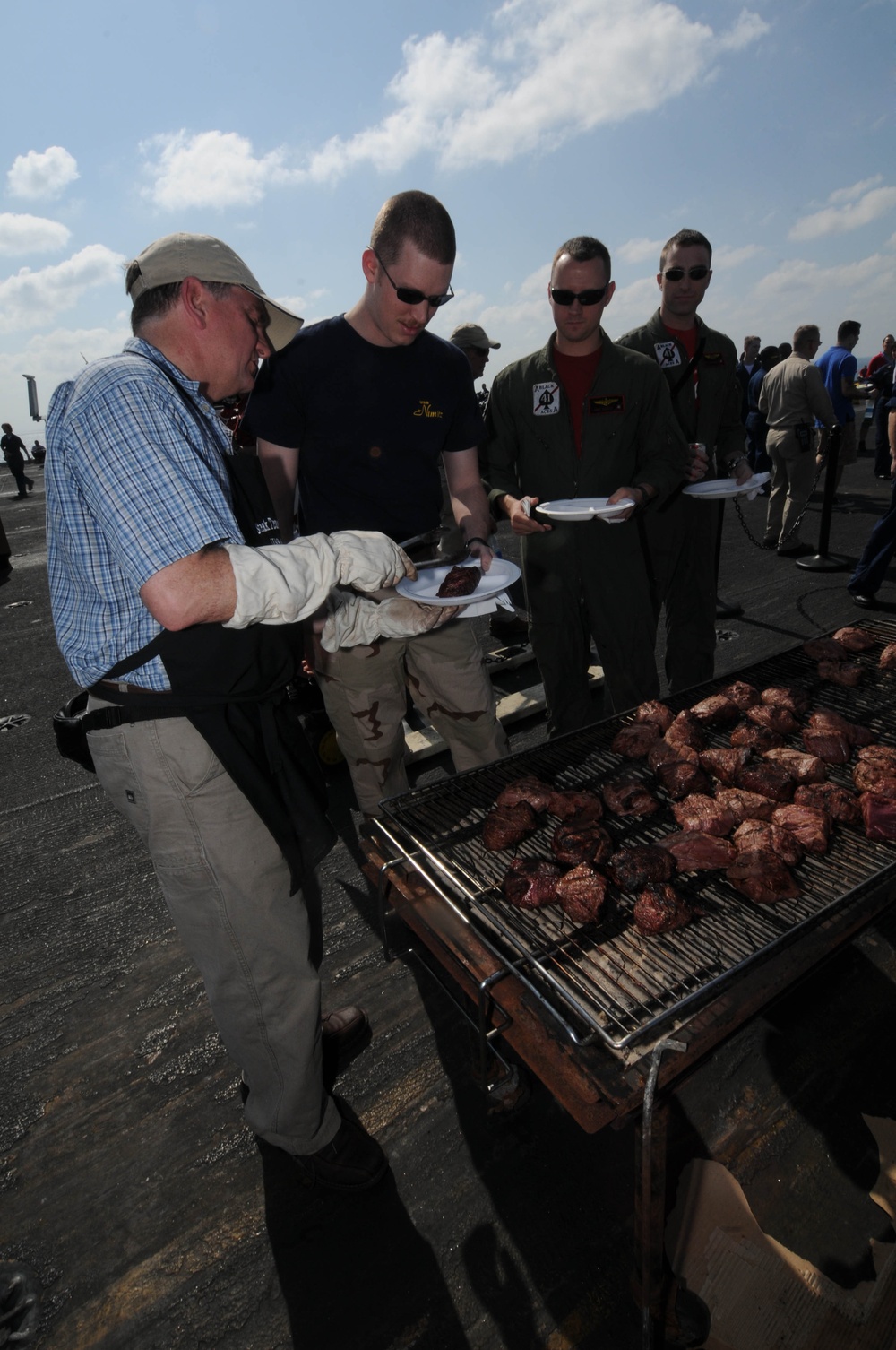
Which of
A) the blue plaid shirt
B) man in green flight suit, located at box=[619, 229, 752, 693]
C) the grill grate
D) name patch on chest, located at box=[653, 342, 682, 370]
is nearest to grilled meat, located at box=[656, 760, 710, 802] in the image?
the grill grate

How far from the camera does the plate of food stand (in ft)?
8.75

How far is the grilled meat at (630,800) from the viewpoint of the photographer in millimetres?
2621

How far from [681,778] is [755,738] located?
0.52 meters

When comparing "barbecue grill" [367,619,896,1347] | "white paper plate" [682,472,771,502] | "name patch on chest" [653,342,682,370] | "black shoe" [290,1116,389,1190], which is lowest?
"black shoe" [290,1116,389,1190]

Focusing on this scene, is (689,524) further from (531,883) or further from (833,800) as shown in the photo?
(531,883)

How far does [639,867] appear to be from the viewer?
225 cm

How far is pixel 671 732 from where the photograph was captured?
3016 millimetres

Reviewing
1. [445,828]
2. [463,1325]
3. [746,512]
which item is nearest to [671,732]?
[445,828]

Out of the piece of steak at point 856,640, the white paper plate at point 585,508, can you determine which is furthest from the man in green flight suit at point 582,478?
the piece of steak at point 856,640

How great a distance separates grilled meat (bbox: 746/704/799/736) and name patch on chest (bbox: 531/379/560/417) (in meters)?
2.09

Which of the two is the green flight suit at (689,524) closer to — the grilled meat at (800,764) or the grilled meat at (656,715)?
the grilled meat at (656,715)

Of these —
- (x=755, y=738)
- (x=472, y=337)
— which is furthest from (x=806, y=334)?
(x=755, y=738)

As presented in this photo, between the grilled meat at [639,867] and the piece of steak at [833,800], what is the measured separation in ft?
2.20

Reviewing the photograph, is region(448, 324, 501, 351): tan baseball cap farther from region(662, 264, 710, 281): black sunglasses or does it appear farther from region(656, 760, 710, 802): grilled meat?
region(656, 760, 710, 802): grilled meat
